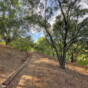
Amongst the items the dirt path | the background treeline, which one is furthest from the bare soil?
the background treeline

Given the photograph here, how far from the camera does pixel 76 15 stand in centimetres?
766

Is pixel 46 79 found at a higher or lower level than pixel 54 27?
lower

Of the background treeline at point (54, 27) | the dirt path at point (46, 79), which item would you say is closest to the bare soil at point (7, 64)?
the dirt path at point (46, 79)

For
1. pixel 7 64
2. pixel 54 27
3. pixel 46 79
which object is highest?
pixel 54 27

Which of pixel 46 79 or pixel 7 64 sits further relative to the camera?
pixel 7 64

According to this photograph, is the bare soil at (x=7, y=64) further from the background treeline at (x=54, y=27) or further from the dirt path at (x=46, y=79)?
the background treeline at (x=54, y=27)

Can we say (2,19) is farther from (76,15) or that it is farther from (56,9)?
(76,15)

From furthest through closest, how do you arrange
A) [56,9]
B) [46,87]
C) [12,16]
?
1. [12,16]
2. [56,9]
3. [46,87]

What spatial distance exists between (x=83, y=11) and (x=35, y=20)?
15.7 ft

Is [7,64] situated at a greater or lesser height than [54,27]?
lesser

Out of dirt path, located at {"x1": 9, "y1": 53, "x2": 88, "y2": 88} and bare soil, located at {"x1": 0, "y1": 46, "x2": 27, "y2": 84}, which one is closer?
dirt path, located at {"x1": 9, "y1": 53, "x2": 88, "y2": 88}

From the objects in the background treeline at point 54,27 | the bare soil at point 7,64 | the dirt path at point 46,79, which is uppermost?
the background treeline at point 54,27

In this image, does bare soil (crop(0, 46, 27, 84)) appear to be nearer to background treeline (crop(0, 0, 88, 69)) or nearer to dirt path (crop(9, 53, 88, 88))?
dirt path (crop(9, 53, 88, 88))

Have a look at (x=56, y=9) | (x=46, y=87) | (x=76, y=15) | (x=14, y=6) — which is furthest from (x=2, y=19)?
(x=46, y=87)
